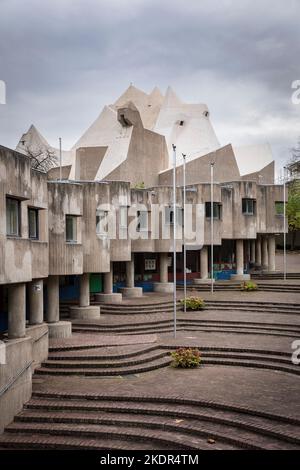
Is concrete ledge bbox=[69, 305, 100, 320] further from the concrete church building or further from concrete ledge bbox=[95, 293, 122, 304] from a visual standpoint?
concrete ledge bbox=[95, 293, 122, 304]

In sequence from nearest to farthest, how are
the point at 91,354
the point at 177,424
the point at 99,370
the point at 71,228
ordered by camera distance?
the point at 177,424 → the point at 99,370 → the point at 91,354 → the point at 71,228

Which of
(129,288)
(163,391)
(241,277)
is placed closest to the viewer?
(163,391)

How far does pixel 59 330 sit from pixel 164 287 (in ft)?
43.9

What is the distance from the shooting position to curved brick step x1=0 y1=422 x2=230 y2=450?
1075cm

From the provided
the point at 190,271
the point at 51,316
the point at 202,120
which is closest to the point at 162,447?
the point at 51,316

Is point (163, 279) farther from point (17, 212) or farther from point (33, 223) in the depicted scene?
point (17, 212)

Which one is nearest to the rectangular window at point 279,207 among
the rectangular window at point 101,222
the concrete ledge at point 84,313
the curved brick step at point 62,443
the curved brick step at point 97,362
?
the rectangular window at point 101,222

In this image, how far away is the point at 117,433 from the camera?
11.4 m

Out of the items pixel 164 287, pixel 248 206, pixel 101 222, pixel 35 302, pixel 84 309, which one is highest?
pixel 248 206

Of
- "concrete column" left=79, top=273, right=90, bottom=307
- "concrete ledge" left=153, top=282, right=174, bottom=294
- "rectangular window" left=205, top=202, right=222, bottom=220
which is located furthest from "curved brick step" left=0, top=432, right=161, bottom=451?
"rectangular window" left=205, top=202, right=222, bottom=220

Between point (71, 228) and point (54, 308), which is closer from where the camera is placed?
point (54, 308)

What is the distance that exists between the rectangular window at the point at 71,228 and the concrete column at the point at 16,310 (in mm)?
6558

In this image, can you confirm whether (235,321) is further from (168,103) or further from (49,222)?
(168,103)

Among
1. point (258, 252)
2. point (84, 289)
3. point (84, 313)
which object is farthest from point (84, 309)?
point (258, 252)
